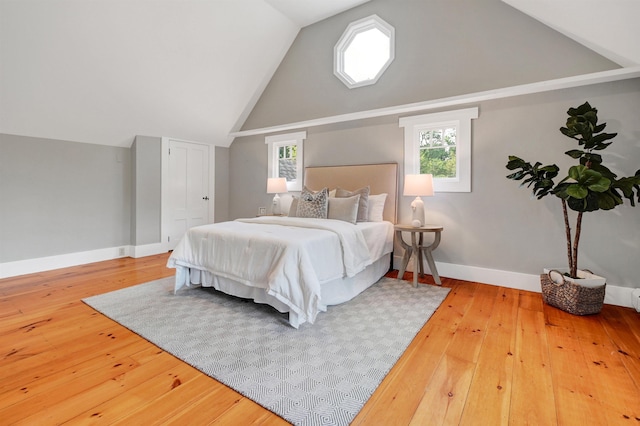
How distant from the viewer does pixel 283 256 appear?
2.40m

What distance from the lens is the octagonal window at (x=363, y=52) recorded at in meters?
4.22

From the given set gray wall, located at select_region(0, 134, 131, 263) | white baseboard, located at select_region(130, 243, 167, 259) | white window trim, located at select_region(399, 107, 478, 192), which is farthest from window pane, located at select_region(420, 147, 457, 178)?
gray wall, located at select_region(0, 134, 131, 263)

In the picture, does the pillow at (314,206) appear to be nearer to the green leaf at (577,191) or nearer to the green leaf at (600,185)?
the green leaf at (577,191)

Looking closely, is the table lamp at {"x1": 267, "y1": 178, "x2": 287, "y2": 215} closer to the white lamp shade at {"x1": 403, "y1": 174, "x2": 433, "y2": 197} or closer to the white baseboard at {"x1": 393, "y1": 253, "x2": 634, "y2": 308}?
the white lamp shade at {"x1": 403, "y1": 174, "x2": 433, "y2": 197}

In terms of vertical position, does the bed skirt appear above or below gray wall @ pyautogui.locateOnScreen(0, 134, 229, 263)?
below

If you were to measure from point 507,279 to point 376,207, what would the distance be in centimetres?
170

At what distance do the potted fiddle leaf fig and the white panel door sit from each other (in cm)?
503

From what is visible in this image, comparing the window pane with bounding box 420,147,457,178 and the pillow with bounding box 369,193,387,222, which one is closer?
the window pane with bounding box 420,147,457,178

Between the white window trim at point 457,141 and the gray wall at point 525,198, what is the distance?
0.08 meters

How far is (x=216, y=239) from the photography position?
9.69 feet

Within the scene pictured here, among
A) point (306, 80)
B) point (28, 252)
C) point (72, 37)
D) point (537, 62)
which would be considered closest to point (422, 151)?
point (537, 62)

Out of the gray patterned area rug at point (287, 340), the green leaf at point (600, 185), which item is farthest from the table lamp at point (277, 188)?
the green leaf at point (600, 185)

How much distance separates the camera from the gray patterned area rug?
1.61m

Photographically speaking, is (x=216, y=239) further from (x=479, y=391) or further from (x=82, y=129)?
(x=82, y=129)
